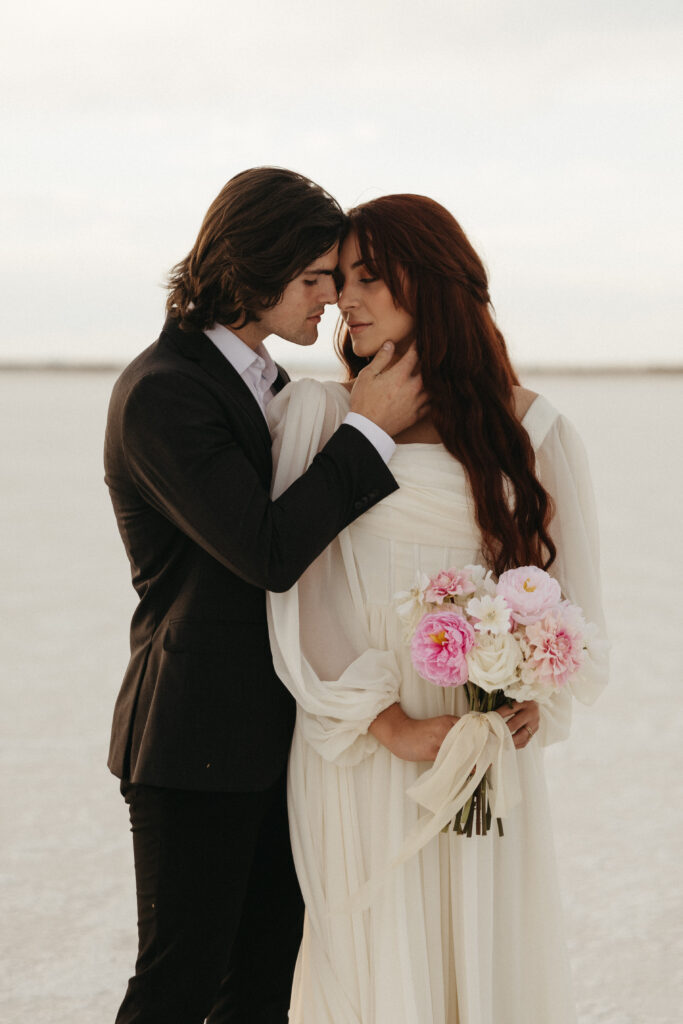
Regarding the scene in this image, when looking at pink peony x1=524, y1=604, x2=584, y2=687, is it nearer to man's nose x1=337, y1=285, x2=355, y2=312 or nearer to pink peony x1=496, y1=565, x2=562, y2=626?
pink peony x1=496, y1=565, x2=562, y2=626

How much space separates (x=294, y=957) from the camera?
223 centimetres

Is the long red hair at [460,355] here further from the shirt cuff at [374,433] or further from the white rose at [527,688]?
the white rose at [527,688]

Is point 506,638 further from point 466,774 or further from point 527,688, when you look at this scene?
point 466,774

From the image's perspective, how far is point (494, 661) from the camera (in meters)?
1.78

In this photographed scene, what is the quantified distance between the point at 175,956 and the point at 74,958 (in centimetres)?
114

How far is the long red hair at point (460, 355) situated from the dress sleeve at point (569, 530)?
3cm

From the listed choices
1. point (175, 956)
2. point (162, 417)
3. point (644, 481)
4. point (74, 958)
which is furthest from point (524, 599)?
point (644, 481)

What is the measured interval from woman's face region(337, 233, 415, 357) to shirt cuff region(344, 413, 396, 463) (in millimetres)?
269

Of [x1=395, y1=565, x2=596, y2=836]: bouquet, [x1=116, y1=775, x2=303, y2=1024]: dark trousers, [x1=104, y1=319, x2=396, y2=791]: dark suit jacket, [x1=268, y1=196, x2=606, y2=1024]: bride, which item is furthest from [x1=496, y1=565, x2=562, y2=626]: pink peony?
[x1=116, y1=775, x2=303, y2=1024]: dark trousers

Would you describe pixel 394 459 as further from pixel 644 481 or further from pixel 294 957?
pixel 644 481

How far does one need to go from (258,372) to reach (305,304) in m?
0.16

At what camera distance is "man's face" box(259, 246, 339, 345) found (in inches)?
81.4

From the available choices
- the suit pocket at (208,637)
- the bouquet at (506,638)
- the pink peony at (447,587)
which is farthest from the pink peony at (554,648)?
the suit pocket at (208,637)

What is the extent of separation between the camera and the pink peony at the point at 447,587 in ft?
6.09
